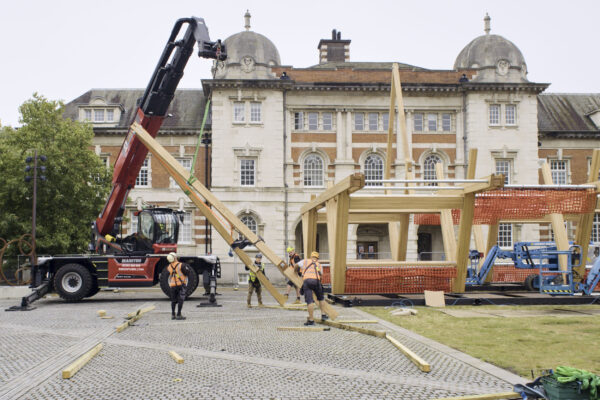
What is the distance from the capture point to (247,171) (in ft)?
109

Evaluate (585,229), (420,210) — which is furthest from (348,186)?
(585,229)

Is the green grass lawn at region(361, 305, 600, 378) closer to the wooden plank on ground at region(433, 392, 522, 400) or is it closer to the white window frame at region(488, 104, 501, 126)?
the wooden plank on ground at region(433, 392, 522, 400)

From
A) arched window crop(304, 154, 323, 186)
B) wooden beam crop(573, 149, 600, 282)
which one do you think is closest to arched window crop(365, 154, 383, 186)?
arched window crop(304, 154, 323, 186)

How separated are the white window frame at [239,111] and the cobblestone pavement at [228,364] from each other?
20.4 metres

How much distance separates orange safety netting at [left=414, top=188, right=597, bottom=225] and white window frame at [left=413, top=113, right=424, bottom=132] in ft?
49.4

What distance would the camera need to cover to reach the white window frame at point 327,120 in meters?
33.8

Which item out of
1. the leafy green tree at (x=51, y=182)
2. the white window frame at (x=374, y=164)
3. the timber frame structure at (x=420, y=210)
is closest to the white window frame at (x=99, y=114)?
the leafy green tree at (x=51, y=182)

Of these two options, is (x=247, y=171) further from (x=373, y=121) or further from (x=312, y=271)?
(x=312, y=271)

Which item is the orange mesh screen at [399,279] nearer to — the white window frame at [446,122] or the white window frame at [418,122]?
the white window frame at [418,122]

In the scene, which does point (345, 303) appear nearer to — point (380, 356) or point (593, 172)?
point (380, 356)

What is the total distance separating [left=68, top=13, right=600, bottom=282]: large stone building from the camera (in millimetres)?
32906

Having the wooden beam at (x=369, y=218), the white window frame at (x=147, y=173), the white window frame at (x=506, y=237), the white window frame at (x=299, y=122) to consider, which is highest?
the white window frame at (x=299, y=122)

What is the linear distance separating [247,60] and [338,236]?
1878cm

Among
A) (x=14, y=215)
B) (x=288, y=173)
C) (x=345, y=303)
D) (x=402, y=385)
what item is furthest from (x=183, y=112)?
(x=402, y=385)
